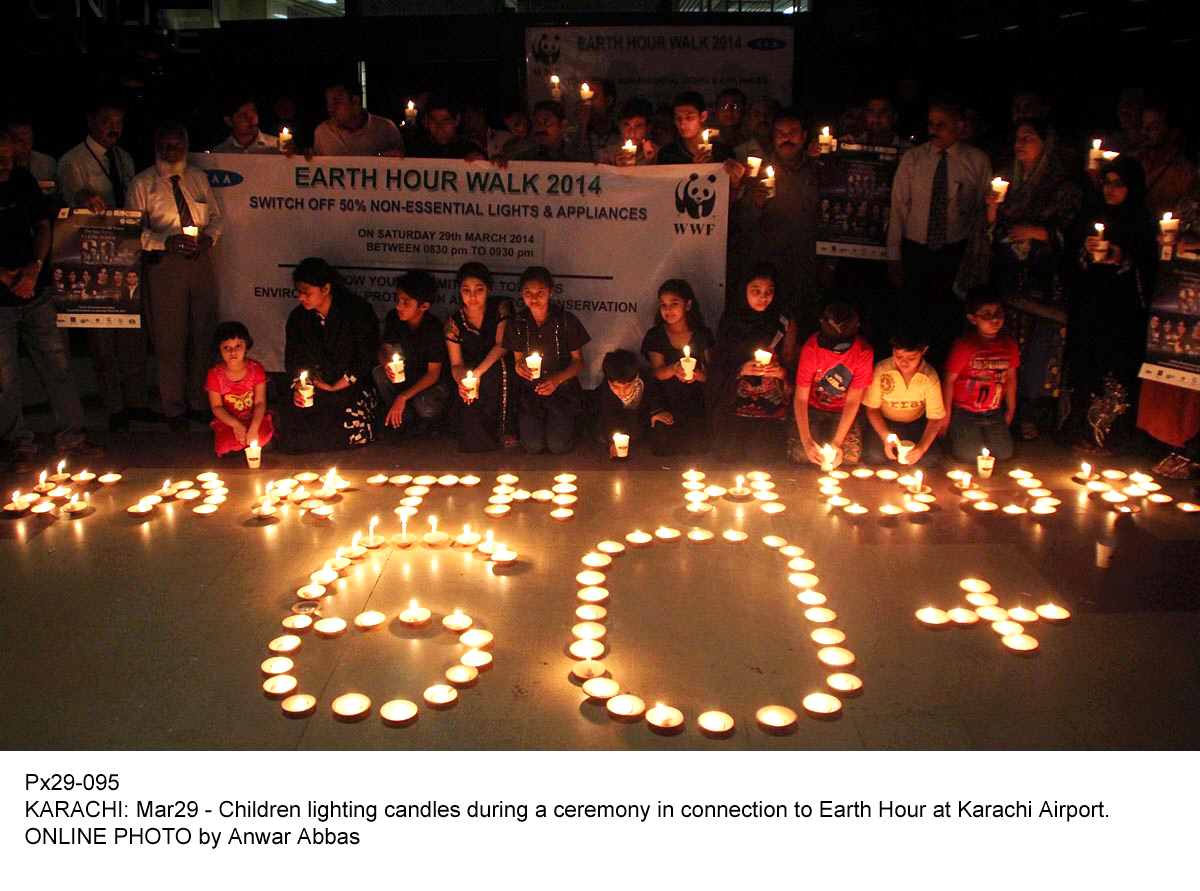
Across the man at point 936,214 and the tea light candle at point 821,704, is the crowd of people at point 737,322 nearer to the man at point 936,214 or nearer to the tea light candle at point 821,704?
the man at point 936,214

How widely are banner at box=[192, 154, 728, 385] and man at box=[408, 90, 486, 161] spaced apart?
16 cm

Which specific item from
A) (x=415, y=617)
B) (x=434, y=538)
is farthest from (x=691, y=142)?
(x=415, y=617)

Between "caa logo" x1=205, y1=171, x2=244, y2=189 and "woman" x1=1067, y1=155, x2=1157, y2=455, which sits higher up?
"caa logo" x1=205, y1=171, x2=244, y2=189

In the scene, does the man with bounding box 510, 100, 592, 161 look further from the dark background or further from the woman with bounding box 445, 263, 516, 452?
the dark background

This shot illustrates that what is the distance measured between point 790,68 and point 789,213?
364 cm

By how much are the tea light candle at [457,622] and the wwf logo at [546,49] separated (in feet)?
22.6

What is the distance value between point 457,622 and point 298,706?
2.26 feet

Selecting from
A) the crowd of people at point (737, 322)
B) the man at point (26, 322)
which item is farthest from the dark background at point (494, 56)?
the man at point (26, 322)

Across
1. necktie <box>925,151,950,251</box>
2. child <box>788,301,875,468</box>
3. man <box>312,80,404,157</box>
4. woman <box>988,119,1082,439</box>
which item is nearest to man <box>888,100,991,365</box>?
necktie <box>925,151,950,251</box>

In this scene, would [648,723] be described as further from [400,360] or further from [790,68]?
[790,68]

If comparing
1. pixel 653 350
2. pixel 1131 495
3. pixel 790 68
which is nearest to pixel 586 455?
pixel 653 350

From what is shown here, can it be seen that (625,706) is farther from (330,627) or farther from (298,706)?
(330,627)

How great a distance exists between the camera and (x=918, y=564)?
4.25 m

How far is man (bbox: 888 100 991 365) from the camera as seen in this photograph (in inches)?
236
